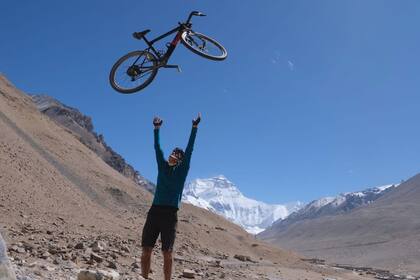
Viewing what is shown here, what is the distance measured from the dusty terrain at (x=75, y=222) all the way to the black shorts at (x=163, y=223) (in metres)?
Result: 0.99

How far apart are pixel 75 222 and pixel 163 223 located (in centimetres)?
1560

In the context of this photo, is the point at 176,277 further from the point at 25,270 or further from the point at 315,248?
the point at 315,248

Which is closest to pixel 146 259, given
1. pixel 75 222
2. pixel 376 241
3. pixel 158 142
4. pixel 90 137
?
pixel 158 142

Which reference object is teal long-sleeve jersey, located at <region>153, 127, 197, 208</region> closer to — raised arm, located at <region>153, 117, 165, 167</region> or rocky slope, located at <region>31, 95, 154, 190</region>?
raised arm, located at <region>153, 117, 165, 167</region>

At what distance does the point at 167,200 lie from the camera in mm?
7926

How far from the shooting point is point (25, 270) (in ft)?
26.2

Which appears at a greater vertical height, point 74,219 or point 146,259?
point 74,219

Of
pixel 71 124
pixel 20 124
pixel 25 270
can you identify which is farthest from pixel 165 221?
pixel 71 124

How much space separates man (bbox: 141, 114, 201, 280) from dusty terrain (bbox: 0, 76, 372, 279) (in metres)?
0.94

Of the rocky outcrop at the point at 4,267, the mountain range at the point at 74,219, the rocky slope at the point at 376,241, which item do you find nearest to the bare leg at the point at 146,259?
the mountain range at the point at 74,219

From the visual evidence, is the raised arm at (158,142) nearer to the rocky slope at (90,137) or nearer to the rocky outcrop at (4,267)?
the rocky outcrop at (4,267)

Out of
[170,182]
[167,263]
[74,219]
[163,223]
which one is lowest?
[167,263]

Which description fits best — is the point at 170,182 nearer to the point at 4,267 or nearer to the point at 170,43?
the point at 4,267

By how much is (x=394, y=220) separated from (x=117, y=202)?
6137 inches
